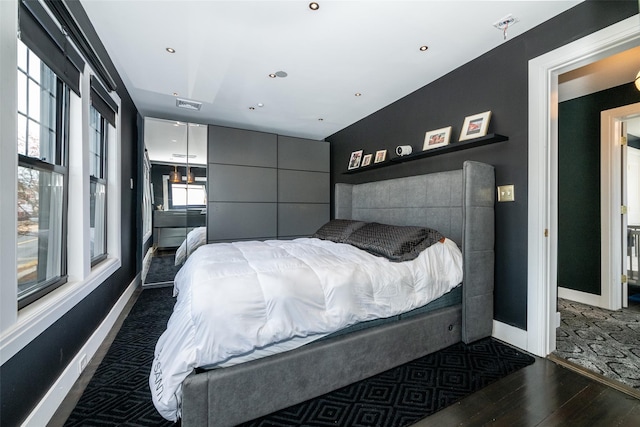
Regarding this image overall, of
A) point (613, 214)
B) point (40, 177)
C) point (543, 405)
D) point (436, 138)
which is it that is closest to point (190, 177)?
point (40, 177)

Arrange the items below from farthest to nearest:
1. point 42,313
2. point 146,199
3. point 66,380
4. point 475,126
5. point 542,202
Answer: point 146,199 → point 475,126 → point 542,202 → point 66,380 → point 42,313

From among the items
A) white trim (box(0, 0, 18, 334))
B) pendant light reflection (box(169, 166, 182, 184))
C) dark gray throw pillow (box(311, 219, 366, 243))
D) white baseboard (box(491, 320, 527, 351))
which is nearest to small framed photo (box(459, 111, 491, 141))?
dark gray throw pillow (box(311, 219, 366, 243))

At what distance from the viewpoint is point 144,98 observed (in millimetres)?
3340

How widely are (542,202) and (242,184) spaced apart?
350cm

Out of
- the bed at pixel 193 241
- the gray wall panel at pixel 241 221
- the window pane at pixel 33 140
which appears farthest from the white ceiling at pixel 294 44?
the bed at pixel 193 241

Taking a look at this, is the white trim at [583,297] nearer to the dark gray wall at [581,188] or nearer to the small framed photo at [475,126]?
the dark gray wall at [581,188]

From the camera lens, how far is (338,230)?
9.93 ft

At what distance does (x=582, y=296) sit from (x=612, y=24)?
291cm

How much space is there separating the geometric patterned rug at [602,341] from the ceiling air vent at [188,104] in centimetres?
442

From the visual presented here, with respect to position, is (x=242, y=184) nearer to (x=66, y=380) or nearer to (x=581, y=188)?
(x=66, y=380)

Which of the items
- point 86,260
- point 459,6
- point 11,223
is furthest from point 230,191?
point 459,6

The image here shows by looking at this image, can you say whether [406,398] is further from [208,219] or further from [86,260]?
[208,219]

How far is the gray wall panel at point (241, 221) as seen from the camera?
387cm

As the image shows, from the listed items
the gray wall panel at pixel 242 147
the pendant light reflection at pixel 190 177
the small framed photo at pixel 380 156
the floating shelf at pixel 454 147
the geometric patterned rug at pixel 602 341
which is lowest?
the geometric patterned rug at pixel 602 341
